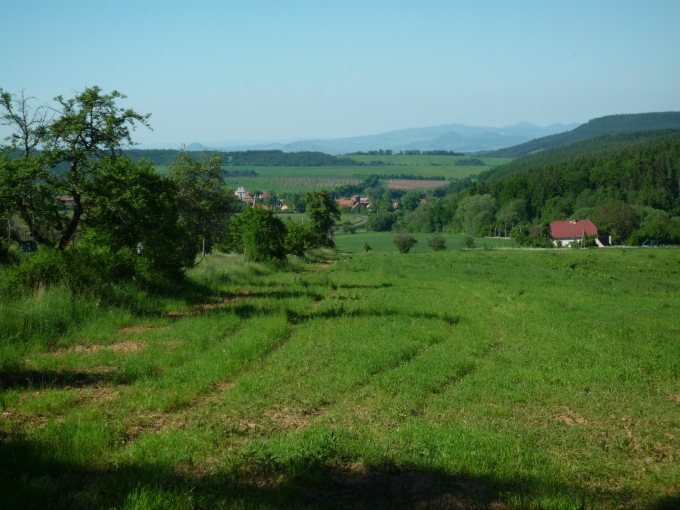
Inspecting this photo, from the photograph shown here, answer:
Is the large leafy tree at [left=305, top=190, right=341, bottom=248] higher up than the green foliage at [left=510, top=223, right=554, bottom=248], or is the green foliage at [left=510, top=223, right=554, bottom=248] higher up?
the large leafy tree at [left=305, top=190, right=341, bottom=248]

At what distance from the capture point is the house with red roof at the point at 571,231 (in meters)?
109

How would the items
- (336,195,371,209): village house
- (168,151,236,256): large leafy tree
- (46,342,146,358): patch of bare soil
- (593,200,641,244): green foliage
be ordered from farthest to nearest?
(336,195,371,209): village house → (593,200,641,244): green foliage → (168,151,236,256): large leafy tree → (46,342,146,358): patch of bare soil

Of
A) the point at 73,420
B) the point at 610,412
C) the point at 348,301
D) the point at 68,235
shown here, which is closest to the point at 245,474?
the point at 73,420

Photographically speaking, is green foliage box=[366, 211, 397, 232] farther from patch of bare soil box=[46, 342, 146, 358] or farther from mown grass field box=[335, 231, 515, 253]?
patch of bare soil box=[46, 342, 146, 358]

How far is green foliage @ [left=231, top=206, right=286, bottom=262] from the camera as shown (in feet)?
131

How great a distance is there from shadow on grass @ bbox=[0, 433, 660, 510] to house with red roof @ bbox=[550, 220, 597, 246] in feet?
348

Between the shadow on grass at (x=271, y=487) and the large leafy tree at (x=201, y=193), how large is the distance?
96.8ft

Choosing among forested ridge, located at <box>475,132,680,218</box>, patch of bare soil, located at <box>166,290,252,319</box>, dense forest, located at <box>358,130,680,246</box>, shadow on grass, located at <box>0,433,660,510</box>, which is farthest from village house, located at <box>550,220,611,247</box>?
shadow on grass, located at <box>0,433,660,510</box>

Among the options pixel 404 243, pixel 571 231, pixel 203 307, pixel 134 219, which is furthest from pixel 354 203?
pixel 203 307

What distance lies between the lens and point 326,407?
384 inches

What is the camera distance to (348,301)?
22875mm

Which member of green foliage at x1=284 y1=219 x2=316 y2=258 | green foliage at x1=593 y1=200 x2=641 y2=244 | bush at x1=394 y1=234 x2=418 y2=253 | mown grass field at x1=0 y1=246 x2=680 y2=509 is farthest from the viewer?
green foliage at x1=593 y1=200 x2=641 y2=244

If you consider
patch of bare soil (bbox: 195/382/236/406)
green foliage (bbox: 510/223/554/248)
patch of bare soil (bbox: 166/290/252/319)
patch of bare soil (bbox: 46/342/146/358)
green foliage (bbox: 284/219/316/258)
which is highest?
patch of bare soil (bbox: 46/342/146/358)

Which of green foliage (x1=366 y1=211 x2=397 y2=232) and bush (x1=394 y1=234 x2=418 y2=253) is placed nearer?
bush (x1=394 y1=234 x2=418 y2=253)
